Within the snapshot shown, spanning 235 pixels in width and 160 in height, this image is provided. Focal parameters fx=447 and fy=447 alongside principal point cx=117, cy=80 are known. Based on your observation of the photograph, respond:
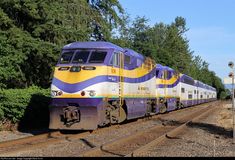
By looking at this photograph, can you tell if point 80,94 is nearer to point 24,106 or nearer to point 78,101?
point 78,101

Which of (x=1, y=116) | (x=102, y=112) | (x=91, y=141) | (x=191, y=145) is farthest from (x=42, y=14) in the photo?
(x=191, y=145)

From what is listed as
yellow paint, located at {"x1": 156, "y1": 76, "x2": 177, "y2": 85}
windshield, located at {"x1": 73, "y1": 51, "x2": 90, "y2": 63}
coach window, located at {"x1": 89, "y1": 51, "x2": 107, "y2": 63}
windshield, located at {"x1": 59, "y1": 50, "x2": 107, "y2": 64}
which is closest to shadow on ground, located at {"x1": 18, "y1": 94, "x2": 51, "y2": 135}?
windshield, located at {"x1": 59, "y1": 50, "x2": 107, "y2": 64}

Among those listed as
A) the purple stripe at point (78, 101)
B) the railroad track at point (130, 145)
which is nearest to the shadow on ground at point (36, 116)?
the purple stripe at point (78, 101)

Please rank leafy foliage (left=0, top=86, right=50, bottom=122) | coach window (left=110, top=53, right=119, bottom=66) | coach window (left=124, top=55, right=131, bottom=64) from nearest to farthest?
coach window (left=110, top=53, right=119, bottom=66)
leafy foliage (left=0, top=86, right=50, bottom=122)
coach window (left=124, top=55, right=131, bottom=64)

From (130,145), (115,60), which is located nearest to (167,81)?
(115,60)

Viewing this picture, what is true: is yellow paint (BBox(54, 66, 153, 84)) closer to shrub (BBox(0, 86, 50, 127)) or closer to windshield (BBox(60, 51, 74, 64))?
windshield (BBox(60, 51, 74, 64))

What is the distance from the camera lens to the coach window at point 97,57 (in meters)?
18.2

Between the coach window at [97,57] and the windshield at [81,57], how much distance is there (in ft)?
0.71

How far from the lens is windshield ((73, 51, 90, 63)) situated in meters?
18.2

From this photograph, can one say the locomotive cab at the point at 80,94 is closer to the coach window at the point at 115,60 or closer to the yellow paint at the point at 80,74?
the yellow paint at the point at 80,74

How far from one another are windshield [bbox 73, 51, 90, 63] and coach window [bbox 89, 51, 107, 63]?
22 cm

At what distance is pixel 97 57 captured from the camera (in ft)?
60.1

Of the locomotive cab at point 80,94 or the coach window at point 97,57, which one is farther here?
the coach window at point 97,57

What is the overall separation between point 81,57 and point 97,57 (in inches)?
25.9
